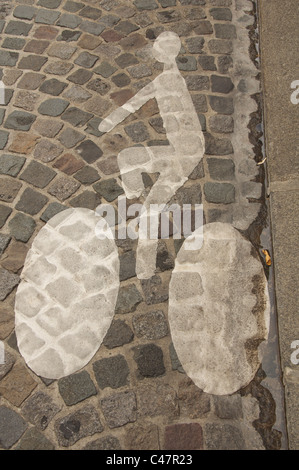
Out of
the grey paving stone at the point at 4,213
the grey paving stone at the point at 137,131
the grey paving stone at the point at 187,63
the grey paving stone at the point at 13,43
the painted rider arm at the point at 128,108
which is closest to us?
the grey paving stone at the point at 4,213

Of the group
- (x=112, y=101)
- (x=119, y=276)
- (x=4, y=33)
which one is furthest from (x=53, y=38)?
(x=119, y=276)

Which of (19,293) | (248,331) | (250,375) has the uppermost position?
(19,293)

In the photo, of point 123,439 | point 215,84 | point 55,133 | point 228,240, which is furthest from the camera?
point 215,84

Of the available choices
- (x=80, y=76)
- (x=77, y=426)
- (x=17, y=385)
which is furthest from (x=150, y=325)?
(x=80, y=76)

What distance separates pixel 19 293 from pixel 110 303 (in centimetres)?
60

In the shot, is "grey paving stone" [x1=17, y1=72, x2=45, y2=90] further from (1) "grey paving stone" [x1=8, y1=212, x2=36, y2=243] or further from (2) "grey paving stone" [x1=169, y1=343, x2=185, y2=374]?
(2) "grey paving stone" [x1=169, y1=343, x2=185, y2=374]

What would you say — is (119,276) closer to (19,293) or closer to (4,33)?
(19,293)

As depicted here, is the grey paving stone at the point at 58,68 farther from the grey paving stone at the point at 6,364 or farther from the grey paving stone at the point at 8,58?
the grey paving stone at the point at 6,364

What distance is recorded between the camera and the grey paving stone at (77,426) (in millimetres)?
2596

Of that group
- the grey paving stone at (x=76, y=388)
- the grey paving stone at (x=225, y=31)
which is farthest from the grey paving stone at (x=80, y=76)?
the grey paving stone at (x=76, y=388)

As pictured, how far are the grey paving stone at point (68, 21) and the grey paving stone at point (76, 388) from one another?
142 inches

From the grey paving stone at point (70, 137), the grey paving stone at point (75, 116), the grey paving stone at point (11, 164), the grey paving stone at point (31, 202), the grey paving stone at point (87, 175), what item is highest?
the grey paving stone at point (75, 116)

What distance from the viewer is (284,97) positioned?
4.05 meters

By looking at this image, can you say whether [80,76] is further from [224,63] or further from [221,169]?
[221,169]
